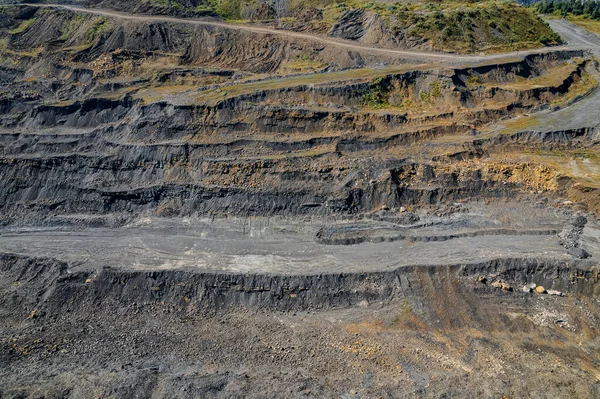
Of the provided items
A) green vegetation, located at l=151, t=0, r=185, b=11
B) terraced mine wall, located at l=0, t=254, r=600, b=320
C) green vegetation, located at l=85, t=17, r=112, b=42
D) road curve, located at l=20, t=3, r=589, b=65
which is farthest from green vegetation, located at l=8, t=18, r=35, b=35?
terraced mine wall, located at l=0, t=254, r=600, b=320

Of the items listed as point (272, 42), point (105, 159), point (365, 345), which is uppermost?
point (272, 42)

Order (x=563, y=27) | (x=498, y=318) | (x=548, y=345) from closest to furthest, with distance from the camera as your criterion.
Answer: (x=548, y=345) < (x=498, y=318) < (x=563, y=27)

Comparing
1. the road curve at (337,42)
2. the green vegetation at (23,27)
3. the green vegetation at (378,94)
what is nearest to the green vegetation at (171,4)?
the road curve at (337,42)

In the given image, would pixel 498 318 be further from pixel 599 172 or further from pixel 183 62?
pixel 183 62

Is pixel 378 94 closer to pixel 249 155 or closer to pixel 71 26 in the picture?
pixel 249 155

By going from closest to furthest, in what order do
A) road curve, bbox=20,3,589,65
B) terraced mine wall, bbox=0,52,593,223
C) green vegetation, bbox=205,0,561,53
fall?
1. terraced mine wall, bbox=0,52,593,223
2. road curve, bbox=20,3,589,65
3. green vegetation, bbox=205,0,561,53

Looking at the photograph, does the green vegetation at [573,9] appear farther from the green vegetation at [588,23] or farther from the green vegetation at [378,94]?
the green vegetation at [378,94]

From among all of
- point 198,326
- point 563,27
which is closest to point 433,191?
point 198,326

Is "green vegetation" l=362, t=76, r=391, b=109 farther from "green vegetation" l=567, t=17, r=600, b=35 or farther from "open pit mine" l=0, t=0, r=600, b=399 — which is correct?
"green vegetation" l=567, t=17, r=600, b=35
